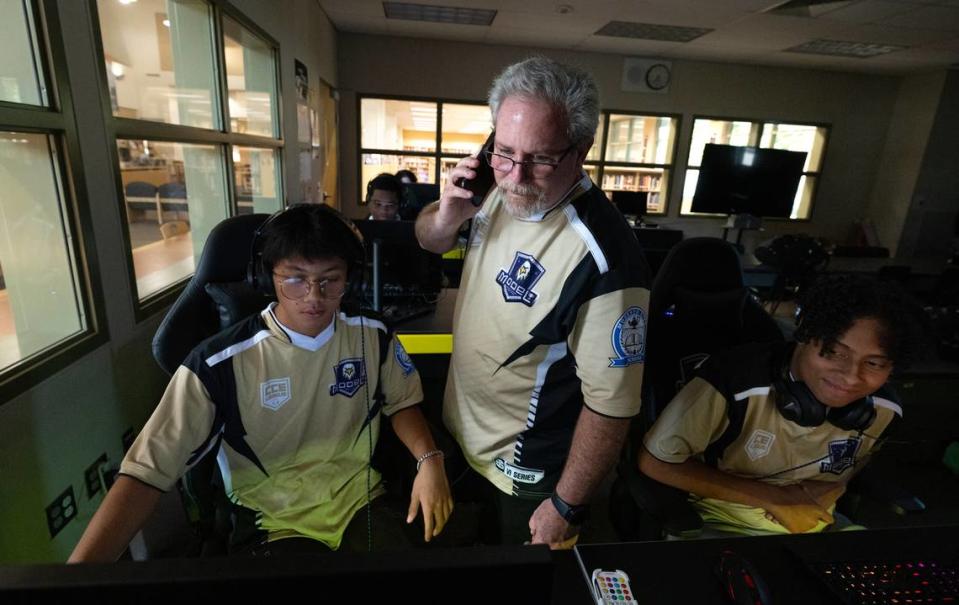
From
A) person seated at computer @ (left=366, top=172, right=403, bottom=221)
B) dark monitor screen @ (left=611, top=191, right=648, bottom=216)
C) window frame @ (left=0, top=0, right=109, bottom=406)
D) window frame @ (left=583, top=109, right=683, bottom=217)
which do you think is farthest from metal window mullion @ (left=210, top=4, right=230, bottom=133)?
window frame @ (left=583, top=109, right=683, bottom=217)

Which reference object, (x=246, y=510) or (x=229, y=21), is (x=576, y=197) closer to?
(x=246, y=510)

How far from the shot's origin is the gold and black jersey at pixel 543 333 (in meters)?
0.97

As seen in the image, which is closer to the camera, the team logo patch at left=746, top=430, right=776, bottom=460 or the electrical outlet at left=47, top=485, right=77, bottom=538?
the team logo patch at left=746, top=430, right=776, bottom=460

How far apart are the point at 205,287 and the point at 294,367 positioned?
35 centimetres

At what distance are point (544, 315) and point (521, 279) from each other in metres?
0.10

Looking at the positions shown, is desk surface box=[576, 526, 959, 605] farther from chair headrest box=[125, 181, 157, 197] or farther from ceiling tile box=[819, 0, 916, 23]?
ceiling tile box=[819, 0, 916, 23]

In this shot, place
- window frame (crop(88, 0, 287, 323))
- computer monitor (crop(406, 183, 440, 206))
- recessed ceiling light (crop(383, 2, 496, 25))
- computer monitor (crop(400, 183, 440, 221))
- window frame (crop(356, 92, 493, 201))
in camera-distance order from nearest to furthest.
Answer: window frame (crop(88, 0, 287, 323)), computer monitor (crop(400, 183, 440, 221)), computer monitor (crop(406, 183, 440, 206)), recessed ceiling light (crop(383, 2, 496, 25)), window frame (crop(356, 92, 493, 201))

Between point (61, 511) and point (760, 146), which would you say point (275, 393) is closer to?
point (61, 511)

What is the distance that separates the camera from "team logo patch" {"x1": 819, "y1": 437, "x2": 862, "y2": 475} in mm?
1290

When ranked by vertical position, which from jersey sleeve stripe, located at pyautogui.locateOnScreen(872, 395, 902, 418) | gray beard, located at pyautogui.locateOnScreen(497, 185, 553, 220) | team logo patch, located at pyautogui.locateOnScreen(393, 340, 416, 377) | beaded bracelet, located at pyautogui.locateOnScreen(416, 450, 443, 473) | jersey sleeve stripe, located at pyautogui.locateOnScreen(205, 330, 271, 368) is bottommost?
beaded bracelet, located at pyautogui.locateOnScreen(416, 450, 443, 473)

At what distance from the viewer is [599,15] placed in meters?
4.76

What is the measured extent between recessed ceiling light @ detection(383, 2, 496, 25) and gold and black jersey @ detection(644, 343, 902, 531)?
4674 mm

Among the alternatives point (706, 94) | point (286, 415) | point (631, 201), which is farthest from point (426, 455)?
point (706, 94)

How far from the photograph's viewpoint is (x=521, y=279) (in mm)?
1063
